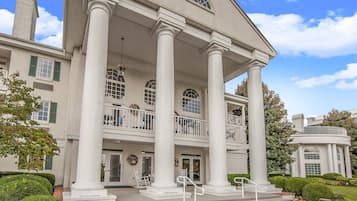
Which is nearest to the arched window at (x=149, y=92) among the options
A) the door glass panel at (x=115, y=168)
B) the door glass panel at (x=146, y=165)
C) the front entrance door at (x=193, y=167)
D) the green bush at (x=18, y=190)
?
the door glass panel at (x=146, y=165)

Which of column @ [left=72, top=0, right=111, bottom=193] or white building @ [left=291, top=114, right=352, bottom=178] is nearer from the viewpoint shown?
column @ [left=72, top=0, right=111, bottom=193]

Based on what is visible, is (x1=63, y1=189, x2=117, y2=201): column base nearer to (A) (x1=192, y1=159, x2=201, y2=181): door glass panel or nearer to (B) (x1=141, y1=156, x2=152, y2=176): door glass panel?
(B) (x1=141, y1=156, x2=152, y2=176): door glass panel

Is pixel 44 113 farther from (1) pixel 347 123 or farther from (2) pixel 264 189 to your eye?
(1) pixel 347 123

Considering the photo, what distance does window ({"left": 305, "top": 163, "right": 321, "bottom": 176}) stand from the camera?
89.5 ft

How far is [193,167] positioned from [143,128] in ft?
16.7

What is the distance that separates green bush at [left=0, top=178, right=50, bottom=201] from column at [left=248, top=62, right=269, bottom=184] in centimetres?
898

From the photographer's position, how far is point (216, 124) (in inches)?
416

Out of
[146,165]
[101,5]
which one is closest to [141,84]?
[146,165]

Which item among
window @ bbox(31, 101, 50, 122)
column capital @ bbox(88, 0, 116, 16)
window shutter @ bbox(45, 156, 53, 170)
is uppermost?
column capital @ bbox(88, 0, 116, 16)

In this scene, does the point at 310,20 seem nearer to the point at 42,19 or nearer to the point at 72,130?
the point at 72,130

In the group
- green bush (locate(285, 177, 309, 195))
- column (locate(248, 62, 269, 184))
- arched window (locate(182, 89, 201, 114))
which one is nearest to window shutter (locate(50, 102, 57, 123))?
arched window (locate(182, 89, 201, 114))

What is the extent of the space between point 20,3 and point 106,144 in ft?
33.1

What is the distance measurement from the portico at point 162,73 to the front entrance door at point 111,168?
218 cm

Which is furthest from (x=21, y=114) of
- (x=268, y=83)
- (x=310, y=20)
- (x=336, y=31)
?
(x=268, y=83)
